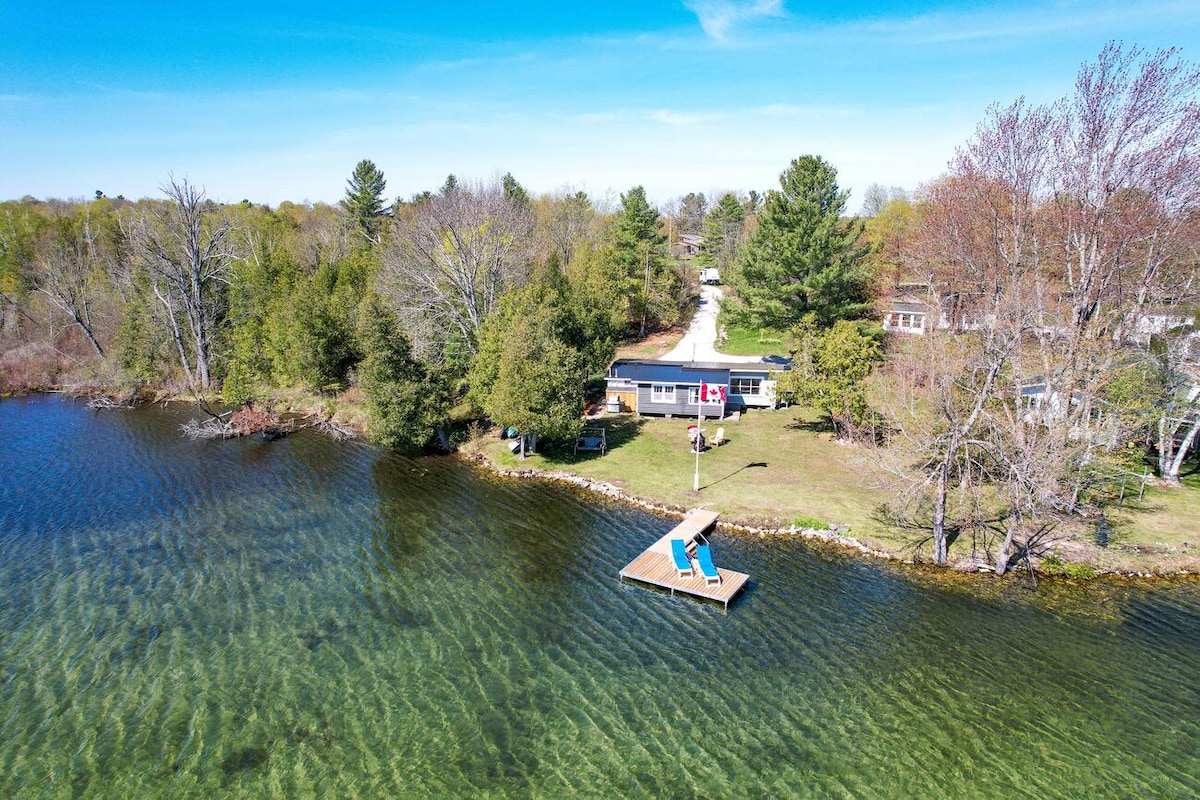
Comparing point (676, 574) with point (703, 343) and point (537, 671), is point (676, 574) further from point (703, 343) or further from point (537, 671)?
point (703, 343)

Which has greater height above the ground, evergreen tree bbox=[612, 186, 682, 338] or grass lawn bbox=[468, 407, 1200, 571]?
evergreen tree bbox=[612, 186, 682, 338]

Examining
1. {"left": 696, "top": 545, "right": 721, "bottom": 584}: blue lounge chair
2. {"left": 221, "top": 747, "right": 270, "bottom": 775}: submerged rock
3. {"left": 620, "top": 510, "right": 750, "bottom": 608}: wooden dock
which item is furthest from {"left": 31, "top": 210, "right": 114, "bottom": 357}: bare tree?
{"left": 696, "top": 545, "right": 721, "bottom": 584}: blue lounge chair

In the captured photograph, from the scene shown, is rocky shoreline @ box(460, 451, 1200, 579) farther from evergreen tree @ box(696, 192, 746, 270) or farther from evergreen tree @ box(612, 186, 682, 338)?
evergreen tree @ box(696, 192, 746, 270)

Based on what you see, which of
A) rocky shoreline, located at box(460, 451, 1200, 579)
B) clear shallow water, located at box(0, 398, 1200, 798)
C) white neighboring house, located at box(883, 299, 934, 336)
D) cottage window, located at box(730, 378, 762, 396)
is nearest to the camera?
clear shallow water, located at box(0, 398, 1200, 798)

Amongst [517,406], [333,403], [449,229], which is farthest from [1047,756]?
[333,403]

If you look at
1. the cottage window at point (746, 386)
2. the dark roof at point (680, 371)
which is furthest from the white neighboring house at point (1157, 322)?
the cottage window at point (746, 386)

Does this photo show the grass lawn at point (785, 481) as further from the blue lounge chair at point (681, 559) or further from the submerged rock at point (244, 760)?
the submerged rock at point (244, 760)

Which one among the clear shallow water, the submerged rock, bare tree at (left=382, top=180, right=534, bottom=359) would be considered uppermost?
bare tree at (left=382, top=180, right=534, bottom=359)
